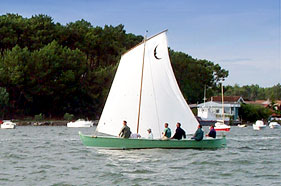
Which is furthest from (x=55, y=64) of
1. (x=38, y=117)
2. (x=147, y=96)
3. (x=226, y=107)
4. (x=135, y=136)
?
(x=135, y=136)

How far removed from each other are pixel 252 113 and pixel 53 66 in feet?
169

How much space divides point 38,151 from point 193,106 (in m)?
86.6

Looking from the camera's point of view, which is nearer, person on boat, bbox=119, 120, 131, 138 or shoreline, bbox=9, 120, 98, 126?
person on boat, bbox=119, 120, 131, 138

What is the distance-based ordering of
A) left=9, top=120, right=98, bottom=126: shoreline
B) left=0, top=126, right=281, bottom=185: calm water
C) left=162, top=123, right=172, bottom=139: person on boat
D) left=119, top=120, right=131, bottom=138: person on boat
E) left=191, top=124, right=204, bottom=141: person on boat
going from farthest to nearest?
1. left=9, top=120, right=98, bottom=126: shoreline
2. left=191, top=124, right=204, bottom=141: person on boat
3. left=162, top=123, right=172, bottom=139: person on boat
4. left=119, top=120, right=131, bottom=138: person on boat
5. left=0, top=126, right=281, bottom=185: calm water

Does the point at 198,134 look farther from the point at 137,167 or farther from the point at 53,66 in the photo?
the point at 53,66

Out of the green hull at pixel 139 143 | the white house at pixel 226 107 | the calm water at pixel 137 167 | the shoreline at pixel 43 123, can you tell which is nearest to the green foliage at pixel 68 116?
the shoreline at pixel 43 123

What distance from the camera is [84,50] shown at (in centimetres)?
10144

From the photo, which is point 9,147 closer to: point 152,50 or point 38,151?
point 38,151

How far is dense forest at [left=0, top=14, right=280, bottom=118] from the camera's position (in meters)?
86.4

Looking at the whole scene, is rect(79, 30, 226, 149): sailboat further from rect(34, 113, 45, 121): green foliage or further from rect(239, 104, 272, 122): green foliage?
rect(239, 104, 272, 122): green foliage

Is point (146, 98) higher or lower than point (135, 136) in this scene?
higher

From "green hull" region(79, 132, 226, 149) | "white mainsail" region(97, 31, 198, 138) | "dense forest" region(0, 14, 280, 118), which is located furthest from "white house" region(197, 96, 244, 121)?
"green hull" region(79, 132, 226, 149)

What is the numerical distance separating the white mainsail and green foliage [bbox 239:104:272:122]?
87.5 m

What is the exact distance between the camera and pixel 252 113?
124938 millimetres
